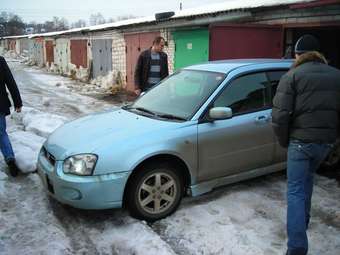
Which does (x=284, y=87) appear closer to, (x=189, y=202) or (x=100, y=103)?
(x=189, y=202)

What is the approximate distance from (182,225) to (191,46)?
689cm

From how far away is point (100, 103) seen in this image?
1359 cm

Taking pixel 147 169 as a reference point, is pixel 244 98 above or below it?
above

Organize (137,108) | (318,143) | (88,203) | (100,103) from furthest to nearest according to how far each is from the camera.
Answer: (100,103) → (137,108) → (88,203) → (318,143)

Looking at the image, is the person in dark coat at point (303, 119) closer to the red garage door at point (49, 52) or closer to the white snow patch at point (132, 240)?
the white snow patch at point (132, 240)

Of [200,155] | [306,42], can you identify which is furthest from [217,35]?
[306,42]

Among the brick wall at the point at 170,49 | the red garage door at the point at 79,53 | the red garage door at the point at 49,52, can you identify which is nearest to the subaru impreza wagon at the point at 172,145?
the brick wall at the point at 170,49

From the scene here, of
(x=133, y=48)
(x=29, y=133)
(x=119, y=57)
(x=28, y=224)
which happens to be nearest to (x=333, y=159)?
(x=28, y=224)

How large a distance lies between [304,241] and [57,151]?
8.15 feet

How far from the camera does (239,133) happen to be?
4734 mm

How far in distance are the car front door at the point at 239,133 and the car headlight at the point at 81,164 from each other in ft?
3.74

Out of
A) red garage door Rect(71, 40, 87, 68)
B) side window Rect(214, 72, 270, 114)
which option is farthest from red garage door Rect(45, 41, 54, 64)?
side window Rect(214, 72, 270, 114)

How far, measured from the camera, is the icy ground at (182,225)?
149 inches

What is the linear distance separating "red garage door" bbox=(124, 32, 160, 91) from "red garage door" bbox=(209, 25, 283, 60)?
216 inches
